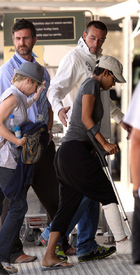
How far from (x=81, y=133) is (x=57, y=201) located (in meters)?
0.73

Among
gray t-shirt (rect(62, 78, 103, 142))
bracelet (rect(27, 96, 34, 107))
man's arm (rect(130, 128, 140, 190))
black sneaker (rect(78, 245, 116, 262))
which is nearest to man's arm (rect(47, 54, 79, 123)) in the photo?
bracelet (rect(27, 96, 34, 107))

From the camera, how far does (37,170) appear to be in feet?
11.5

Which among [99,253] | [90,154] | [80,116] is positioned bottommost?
[99,253]

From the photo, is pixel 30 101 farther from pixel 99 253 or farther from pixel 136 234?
pixel 136 234

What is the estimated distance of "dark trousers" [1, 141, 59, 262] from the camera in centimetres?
347

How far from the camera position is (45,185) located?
355 cm

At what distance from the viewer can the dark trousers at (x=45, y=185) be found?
3469mm

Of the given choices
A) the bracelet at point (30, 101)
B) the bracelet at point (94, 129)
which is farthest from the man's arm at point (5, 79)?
the bracelet at point (94, 129)

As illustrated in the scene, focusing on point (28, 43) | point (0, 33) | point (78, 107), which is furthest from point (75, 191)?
point (0, 33)

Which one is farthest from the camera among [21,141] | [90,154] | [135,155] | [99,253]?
[99,253]

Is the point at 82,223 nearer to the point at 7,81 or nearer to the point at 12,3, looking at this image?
the point at 7,81

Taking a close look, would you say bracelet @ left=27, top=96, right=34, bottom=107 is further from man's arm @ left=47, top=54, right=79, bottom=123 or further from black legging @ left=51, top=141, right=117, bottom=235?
black legging @ left=51, top=141, right=117, bottom=235

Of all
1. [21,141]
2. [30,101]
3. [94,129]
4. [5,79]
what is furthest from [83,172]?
[5,79]

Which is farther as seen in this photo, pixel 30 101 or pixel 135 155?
pixel 30 101
